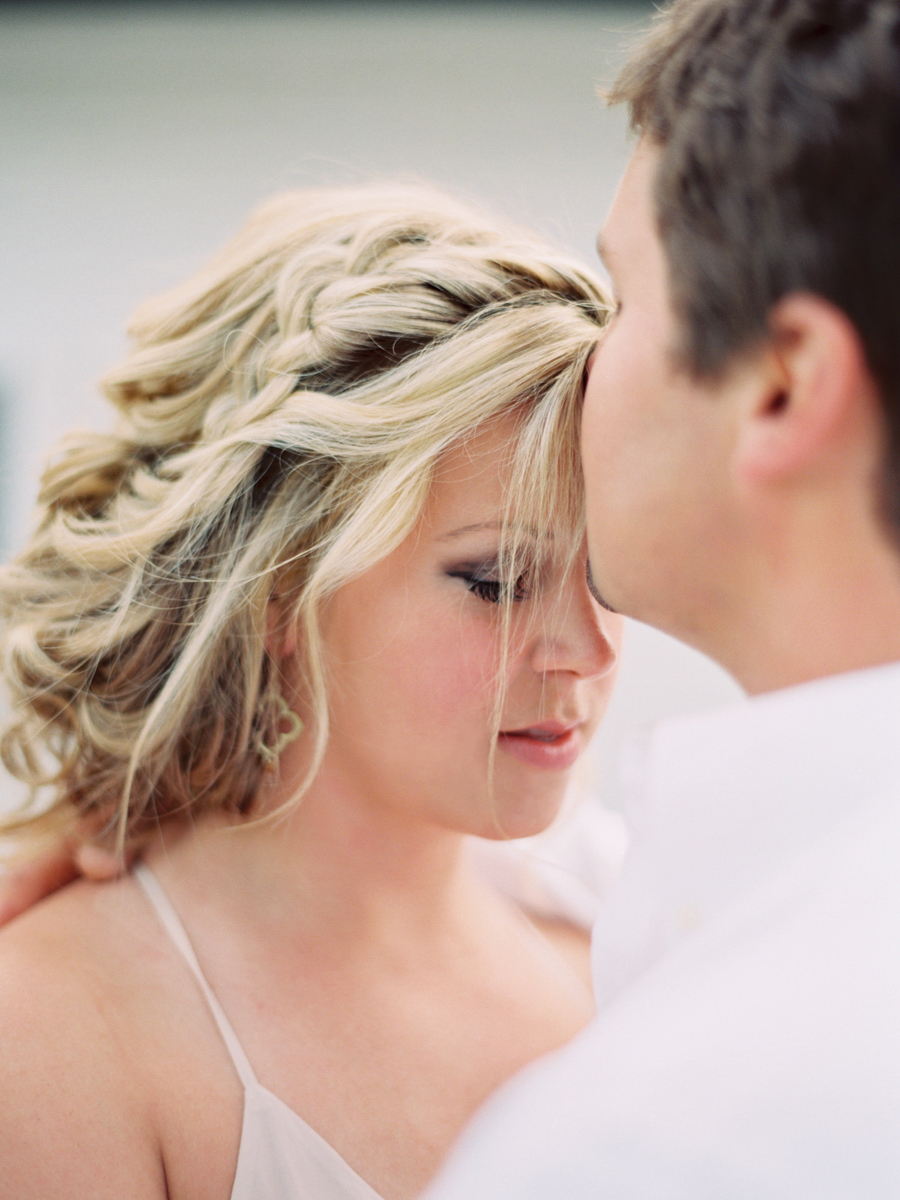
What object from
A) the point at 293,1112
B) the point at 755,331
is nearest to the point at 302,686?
the point at 293,1112

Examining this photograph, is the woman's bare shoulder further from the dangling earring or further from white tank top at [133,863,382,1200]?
the dangling earring

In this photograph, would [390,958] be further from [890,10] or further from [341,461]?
[890,10]

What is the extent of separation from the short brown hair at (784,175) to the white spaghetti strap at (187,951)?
79 centimetres

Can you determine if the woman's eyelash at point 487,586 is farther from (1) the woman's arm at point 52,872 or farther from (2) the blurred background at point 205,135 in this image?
(2) the blurred background at point 205,135

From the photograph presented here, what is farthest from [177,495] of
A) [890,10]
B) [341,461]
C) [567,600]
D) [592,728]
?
[890,10]

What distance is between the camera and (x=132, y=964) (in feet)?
3.36

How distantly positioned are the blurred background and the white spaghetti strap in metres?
1.86

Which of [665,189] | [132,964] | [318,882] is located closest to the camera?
[665,189]

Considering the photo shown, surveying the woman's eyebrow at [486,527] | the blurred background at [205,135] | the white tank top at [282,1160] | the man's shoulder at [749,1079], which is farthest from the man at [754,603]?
the blurred background at [205,135]

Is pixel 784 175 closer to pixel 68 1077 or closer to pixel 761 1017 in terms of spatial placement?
pixel 761 1017

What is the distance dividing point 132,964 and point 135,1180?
209mm

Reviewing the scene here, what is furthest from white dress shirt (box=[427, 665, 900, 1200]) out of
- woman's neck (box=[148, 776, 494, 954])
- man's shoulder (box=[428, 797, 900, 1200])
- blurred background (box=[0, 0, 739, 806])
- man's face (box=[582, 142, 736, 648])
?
blurred background (box=[0, 0, 739, 806])

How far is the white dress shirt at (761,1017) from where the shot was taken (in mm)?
527

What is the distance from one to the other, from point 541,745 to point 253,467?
440mm
